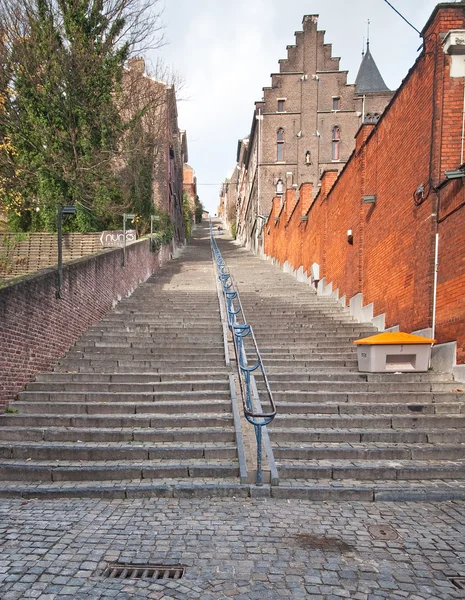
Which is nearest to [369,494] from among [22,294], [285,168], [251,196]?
[22,294]

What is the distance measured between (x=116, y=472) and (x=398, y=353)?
501 cm

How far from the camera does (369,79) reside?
36906 mm

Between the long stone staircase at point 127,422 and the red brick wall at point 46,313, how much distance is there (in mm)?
275

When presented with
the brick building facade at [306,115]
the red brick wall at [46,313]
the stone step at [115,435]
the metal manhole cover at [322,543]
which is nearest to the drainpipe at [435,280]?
the stone step at [115,435]

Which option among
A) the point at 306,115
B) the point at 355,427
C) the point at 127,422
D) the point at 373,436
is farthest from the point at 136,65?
the point at 306,115

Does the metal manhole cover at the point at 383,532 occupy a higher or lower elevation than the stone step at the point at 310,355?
lower

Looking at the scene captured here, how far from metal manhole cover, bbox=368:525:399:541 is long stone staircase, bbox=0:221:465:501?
59 centimetres

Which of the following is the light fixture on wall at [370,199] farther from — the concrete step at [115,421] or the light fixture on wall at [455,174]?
the concrete step at [115,421]

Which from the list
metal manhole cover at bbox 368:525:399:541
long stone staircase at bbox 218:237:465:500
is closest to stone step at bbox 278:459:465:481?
long stone staircase at bbox 218:237:465:500

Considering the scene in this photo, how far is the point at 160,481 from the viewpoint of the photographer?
473 cm

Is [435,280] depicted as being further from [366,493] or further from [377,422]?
[366,493]

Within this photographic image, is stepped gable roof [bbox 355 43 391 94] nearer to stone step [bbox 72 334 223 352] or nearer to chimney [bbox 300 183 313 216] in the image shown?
chimney [bbox 300 183 313 216]

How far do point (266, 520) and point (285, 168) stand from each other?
33876 mm

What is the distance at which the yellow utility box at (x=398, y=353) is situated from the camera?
7.02m
